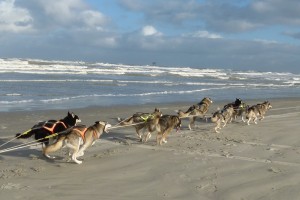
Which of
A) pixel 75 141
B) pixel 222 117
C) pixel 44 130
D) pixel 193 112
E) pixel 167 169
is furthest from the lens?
pixel 193 112

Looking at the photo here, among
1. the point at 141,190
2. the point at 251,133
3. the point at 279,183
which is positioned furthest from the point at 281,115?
the point at 141,190

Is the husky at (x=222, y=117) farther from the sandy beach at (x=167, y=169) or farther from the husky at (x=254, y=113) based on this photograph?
the husky at (x=254, y=113)

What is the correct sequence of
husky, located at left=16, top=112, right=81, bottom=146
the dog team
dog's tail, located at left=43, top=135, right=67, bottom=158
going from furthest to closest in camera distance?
husky, located at left=16, top=112, right=81, bottom=146 → the dog team → dog's tail, located at left=43, top=135, right=67, bottom=158

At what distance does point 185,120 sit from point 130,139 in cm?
366

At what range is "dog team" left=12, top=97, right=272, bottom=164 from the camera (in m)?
7.48

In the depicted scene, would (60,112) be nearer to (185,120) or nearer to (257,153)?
(185,120)

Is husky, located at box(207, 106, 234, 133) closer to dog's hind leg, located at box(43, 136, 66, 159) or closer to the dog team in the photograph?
the dog team

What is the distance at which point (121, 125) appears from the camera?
408 inches

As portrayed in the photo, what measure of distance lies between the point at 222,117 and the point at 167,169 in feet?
14.7

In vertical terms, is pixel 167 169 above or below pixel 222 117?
below

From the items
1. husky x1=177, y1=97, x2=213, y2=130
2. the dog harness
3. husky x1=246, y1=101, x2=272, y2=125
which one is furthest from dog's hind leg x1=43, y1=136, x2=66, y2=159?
husky x1=246, y1=101, x2=272, y2=125

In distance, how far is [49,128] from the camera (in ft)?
26.1

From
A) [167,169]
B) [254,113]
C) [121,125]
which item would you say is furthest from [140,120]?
[254,113]

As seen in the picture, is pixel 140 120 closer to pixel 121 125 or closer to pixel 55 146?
pixel 121 125
